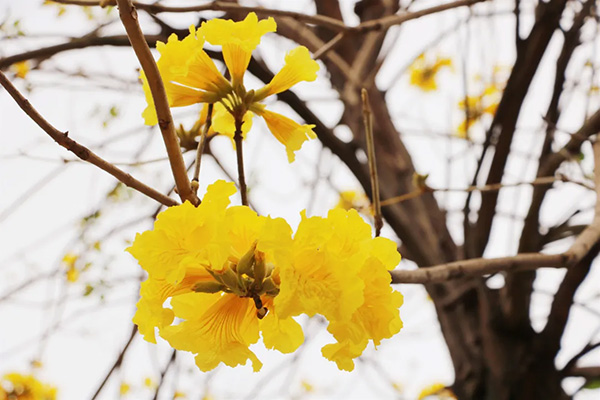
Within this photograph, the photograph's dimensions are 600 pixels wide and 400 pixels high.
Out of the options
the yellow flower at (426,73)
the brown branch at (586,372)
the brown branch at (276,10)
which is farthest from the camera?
the yellow flower at (426,73)

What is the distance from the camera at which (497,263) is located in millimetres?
855

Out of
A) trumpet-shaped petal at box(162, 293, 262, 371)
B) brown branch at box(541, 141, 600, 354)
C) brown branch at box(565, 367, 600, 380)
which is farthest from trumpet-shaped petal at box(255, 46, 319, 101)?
brown branch at box(565, 367, 600, 380)

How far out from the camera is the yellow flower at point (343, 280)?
0.51 meters

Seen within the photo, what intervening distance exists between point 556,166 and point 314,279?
1.19 meters

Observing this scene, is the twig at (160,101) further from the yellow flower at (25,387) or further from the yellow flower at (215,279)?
the yellow flower at (25,387)

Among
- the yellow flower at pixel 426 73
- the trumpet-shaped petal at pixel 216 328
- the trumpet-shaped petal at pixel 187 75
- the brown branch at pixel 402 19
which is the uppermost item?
the yellow flower at pixel 426 73

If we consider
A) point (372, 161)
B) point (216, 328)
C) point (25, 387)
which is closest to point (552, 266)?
point (372, 161)

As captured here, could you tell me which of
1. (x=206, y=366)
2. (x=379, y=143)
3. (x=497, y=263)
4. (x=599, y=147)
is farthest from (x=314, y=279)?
(x=379, y=143)

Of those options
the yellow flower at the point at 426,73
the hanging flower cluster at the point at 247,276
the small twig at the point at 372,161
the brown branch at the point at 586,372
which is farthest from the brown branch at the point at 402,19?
the yellow flower at the point at 426,73

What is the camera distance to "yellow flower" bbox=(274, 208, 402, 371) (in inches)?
20.0

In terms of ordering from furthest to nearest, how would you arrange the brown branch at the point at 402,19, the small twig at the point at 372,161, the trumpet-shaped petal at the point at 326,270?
the brown branch at the point at 402,19 < the small twig at the point at 372,161 < the trumpet-shaped petal at the point at 326,270

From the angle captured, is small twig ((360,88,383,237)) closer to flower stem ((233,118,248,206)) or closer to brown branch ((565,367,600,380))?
flower stem ((233,118,248,206))

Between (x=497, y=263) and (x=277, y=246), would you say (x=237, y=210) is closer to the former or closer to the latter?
(x=277, y=246)

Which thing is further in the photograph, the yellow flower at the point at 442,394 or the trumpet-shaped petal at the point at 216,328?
the yellow flower at the point at 442,394
